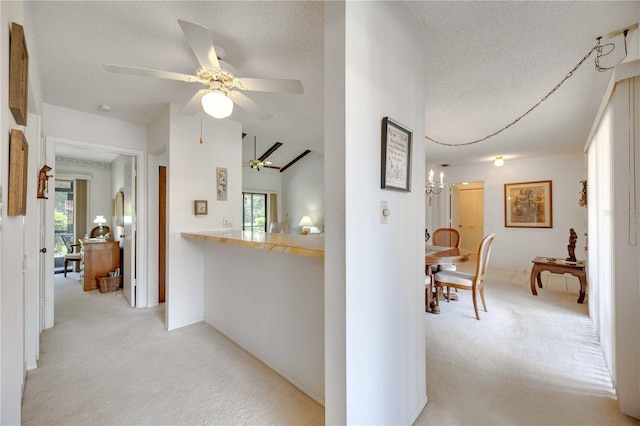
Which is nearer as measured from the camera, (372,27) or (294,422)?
(372,27)

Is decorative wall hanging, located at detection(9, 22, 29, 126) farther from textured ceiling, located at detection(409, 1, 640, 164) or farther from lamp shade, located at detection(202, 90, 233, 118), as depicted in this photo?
textured ceiling, located at detection(409, 1, 640, 164)

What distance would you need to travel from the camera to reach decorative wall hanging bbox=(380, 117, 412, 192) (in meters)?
1.37

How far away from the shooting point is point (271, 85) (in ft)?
6.00

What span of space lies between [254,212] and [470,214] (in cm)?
650

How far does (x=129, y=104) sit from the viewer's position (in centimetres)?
298

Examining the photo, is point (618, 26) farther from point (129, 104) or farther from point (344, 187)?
point (129, 104)

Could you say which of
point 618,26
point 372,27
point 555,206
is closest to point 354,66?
point 372,27

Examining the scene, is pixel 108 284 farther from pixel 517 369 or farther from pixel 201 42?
pixel 517 369

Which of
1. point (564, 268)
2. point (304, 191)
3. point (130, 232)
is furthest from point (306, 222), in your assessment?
point (564, 268)

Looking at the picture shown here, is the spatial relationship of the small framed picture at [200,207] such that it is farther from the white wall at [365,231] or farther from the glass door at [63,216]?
the glass door at [63,216]

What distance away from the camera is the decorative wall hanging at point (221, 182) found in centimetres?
333

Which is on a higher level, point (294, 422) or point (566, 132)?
point (566, 132)

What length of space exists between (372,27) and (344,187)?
815mm

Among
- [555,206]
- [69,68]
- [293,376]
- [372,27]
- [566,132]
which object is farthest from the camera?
[555,206]
